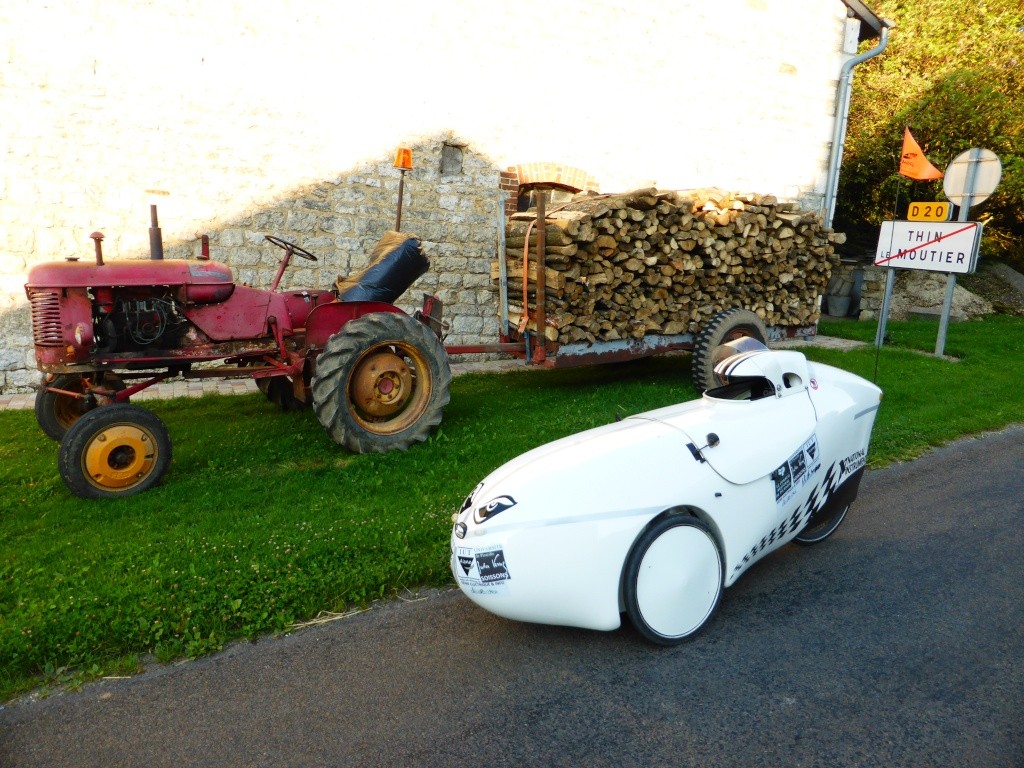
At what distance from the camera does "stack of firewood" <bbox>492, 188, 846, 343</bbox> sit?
23.5 ft

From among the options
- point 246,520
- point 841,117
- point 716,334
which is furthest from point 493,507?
point 841,117

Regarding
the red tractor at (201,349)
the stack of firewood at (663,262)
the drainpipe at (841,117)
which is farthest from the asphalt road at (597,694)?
the drainpipe at (841,117)

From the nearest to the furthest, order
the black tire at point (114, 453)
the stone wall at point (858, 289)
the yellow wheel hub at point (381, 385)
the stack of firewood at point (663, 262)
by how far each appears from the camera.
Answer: the black tire at point (114, 453) < the yellow wheel hub at point (381, 385) < the stack of firewood at point (663, 262) < the stone wall at point (858, 289)

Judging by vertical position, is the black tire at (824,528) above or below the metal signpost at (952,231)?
below

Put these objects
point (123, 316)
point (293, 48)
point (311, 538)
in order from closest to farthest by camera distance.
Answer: point (311, 538)
point (123, 316)
point (293, 48)

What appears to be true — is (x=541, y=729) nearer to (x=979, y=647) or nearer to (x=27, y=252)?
(x=979, y=647)

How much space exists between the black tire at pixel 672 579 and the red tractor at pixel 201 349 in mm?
3095

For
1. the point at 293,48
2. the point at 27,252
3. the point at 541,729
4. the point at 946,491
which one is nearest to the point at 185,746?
the point at 541,729

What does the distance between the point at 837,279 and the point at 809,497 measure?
12614mm

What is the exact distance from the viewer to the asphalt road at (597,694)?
8.99ft

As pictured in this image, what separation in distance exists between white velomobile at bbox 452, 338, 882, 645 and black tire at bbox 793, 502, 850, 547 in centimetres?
36

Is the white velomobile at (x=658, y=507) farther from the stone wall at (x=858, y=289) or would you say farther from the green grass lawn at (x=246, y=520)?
the stone wall at (x=858, y=289)

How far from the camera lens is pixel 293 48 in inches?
331

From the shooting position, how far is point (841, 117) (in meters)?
12.3
